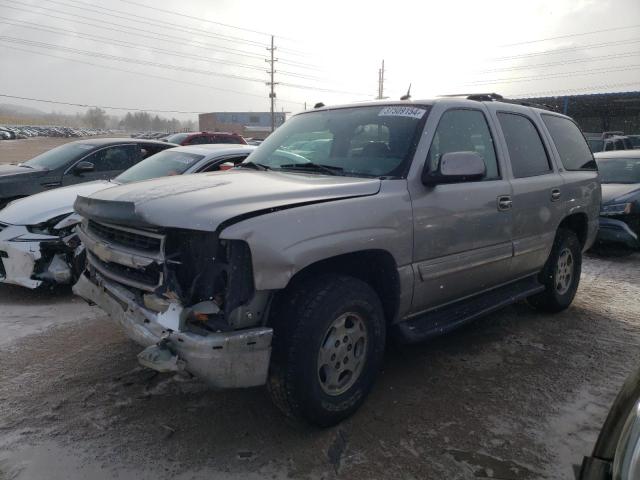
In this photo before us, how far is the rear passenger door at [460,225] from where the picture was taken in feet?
11.0

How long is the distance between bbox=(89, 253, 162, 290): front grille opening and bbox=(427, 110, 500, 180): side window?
6.19 feet

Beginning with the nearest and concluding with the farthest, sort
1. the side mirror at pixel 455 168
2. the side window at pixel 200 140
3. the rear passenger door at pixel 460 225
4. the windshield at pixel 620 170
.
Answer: the side mirror at pixel 455 168, the rear passenger door at pixel 460 225, the windshield at pixel 620 170, the side window at pixel 200 140

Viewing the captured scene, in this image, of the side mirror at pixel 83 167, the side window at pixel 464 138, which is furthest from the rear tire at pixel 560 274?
the side mirror at pixel 83 167

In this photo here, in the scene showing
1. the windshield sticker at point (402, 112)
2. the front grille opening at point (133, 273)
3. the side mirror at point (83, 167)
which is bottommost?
the front grille opening at point (133, 273)

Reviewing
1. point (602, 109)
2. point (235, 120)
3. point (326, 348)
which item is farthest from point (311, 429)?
point (235, 120)

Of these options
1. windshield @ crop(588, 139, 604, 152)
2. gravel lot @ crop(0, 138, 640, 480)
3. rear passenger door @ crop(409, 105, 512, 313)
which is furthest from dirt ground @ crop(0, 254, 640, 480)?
windshield @ crop(588, 139, 604, 152)

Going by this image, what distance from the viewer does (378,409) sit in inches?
129

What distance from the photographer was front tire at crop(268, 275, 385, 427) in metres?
2.69

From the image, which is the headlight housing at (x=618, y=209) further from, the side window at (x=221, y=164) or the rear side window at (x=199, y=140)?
the rear side window at (x=199, y=140)

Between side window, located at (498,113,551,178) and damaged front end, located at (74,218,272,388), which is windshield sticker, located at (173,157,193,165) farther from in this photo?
side window, located at (498,113,551,178)

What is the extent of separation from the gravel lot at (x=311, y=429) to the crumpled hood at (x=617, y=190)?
12.9 feet

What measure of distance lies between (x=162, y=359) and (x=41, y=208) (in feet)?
12.0

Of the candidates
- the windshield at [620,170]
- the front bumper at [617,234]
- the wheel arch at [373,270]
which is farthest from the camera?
the windshield at [620,170]

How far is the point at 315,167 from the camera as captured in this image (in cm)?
358
